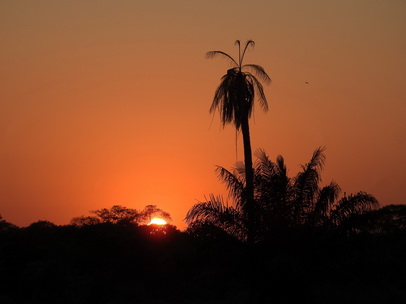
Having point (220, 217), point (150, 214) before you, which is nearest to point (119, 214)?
point (150, 214)

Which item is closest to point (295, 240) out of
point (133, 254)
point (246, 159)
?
point (246, 159)

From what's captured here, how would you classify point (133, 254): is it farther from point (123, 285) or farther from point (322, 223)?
point (322, 223)

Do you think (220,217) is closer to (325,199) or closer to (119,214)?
(325,199)

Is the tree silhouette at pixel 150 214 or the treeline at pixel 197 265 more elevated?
the tree silhouette at pixel 150 214

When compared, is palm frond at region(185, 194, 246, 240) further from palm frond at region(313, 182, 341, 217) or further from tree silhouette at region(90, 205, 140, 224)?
tree silhouette at region(90, 205, 140, 224)

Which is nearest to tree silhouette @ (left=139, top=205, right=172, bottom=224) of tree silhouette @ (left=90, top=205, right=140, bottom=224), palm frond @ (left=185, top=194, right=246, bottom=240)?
tree silhouette @ (left=90, top=205, right=140, bottom=224)

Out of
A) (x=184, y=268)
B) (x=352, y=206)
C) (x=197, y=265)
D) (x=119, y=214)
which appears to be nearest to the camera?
(x=352, y=206)

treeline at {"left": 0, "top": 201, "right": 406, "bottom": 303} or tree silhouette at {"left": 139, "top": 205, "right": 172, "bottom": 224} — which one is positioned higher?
tree silhouette at {"left": 139, "top": 205, "right": 172, "bottom": 224}

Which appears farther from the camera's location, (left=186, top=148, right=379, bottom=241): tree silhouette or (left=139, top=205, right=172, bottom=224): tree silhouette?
(left=139, top=205, right=172, bottom=224): tree silhouette

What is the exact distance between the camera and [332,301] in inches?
1467

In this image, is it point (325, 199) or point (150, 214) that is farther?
point (150, 214)

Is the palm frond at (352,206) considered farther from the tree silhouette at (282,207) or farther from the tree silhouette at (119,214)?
the tree silhouette at (119,214)

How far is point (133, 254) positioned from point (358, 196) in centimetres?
3247

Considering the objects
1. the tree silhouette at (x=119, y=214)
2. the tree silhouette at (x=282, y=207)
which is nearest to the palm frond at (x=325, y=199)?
the tree silhouette at (x=282, y=207)
